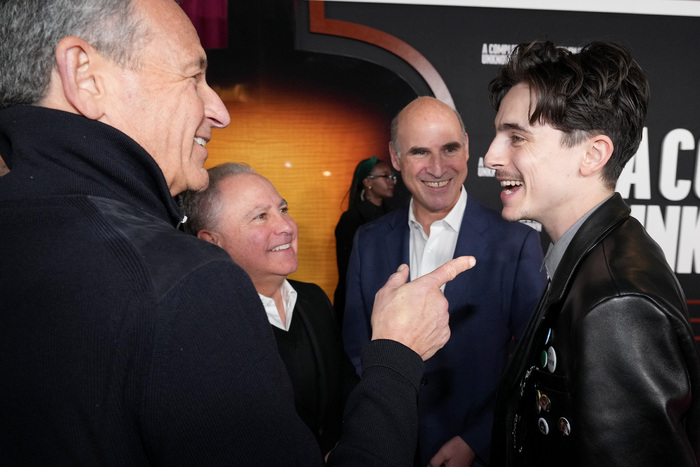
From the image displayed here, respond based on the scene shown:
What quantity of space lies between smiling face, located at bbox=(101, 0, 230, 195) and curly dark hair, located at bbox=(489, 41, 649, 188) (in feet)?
3.25

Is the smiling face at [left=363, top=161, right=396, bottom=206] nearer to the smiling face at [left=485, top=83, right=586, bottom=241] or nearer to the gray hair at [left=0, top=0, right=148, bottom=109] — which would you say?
the smiling face at [left=485, top=83, right=586, bottom=241]

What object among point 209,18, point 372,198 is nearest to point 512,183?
point 372,198

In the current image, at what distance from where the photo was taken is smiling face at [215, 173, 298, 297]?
6.10ft

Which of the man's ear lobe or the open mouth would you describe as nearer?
the man's ear lobe

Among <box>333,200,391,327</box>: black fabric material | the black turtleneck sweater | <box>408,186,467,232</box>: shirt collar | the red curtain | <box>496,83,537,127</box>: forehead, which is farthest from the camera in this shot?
<box>333,200,391,327</box>: black fabric material

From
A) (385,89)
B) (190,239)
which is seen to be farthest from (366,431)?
(385,89)

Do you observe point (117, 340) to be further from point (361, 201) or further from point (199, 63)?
point (361, 201)

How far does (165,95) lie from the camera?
0.96 meters

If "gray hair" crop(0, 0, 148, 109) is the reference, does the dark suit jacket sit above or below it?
below

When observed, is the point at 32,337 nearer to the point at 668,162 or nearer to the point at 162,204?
the point at 162,204

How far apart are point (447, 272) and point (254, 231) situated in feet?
2.91

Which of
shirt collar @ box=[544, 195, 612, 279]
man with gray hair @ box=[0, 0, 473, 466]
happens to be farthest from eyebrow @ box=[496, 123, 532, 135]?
man with gray hair @ box=[0, 0, 473, 466]

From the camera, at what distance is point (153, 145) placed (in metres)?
0.95

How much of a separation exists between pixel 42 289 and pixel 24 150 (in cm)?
22
